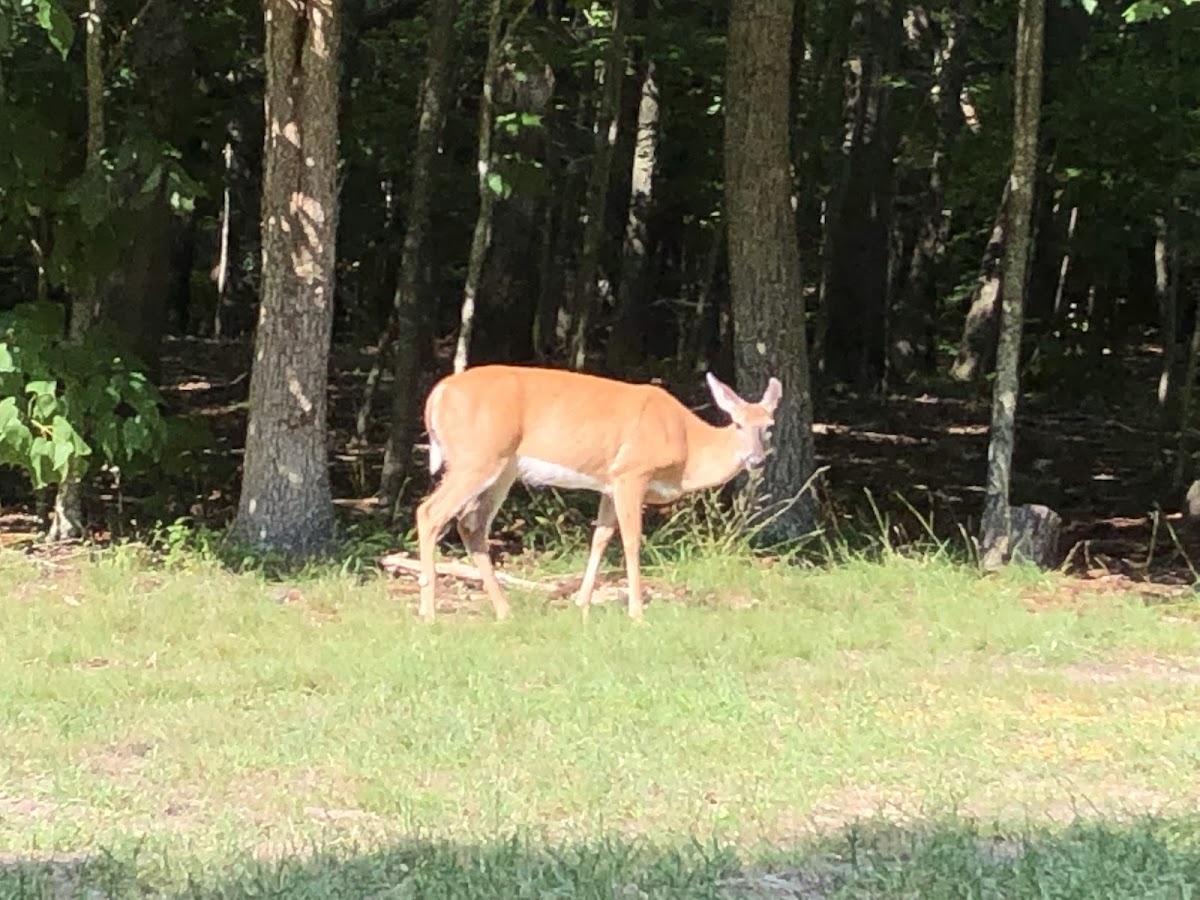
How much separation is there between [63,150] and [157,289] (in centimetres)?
285

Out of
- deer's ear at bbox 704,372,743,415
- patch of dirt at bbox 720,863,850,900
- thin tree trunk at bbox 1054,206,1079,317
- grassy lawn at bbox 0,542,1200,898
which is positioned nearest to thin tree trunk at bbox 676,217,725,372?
thin tree trunk at bbox 1054,206,1079,317

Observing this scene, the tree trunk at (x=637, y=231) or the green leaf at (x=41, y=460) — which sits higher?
the tree trunk at (x=637, y=231)

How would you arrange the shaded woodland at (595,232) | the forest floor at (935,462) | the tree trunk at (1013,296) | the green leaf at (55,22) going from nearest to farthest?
1. the green leaf at (55,22)
2. the shaded woodland at (595,232)
3. the tree trunk at (1013,296)
4. the forest floor at (935,462)

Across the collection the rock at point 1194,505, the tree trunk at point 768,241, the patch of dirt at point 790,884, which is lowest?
the patch of dirt at point 790,884

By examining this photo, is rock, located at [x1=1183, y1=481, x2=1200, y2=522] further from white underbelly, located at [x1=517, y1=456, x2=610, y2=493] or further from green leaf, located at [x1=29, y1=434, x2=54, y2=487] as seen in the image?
green leaf, located at [x1=29, y1=434, x2=54, y2=487]

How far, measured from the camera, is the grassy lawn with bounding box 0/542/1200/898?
15.6 feet

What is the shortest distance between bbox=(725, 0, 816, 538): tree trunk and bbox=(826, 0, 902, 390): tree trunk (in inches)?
340

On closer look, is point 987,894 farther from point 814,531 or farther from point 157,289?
point 157,289

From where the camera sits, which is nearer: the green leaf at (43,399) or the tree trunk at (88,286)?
the green leaf at (43,399)

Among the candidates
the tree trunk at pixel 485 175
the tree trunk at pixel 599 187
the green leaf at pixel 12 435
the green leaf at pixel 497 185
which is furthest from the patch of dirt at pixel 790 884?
the tree trunk at pixel 599 187

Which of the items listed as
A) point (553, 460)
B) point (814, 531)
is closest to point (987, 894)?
point (553, 460)

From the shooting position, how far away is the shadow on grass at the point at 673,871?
14.6 ft

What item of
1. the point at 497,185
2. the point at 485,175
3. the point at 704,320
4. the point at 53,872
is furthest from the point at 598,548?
the point at 704,320

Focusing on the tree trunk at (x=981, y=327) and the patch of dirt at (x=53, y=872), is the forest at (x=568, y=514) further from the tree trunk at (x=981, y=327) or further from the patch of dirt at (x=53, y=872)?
the tree trunk at (x=981, y=327)
